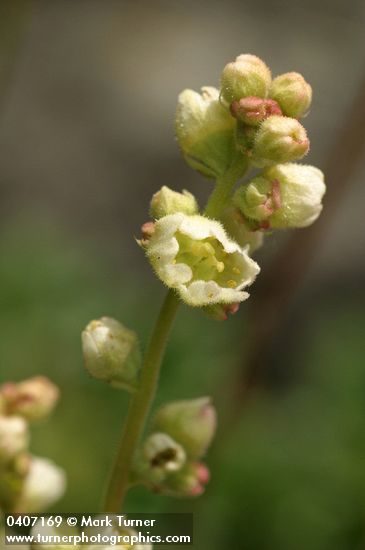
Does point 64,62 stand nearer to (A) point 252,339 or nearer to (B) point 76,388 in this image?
(B) point 76,388

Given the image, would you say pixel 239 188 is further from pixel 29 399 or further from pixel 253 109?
pixel 29 399

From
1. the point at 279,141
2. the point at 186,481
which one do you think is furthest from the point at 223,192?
the point at 186,481

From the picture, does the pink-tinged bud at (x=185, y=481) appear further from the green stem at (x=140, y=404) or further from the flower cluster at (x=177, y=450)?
the green stem at (x=140, y=404)

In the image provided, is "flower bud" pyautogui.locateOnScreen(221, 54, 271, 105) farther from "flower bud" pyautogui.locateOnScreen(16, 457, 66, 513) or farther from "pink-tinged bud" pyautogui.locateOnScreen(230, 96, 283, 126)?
"flower bud" pyautogui.locateOnScreen(16, 457, 66, 513)

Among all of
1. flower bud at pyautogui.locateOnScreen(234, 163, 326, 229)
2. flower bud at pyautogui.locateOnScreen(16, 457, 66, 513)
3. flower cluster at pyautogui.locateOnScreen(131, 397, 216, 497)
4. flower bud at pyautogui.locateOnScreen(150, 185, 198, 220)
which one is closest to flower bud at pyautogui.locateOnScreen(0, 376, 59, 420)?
flower bud at pyautogui.locateOnScreen(16, 457, 66, 513)

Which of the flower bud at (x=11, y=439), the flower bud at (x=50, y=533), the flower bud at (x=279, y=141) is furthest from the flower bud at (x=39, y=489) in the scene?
the flower bud at (x=279, y=141)

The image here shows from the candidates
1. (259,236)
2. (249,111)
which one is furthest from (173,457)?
(249,111)
